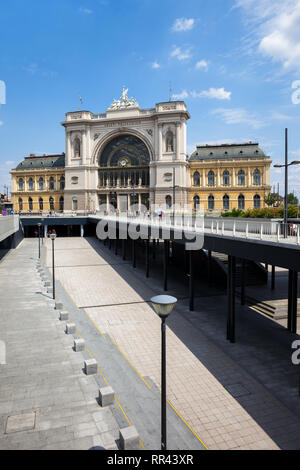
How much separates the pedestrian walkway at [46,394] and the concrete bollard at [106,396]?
0.18m

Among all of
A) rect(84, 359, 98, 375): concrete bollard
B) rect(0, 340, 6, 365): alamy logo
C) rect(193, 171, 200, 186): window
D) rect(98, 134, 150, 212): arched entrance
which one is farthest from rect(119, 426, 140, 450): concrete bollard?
rect(193, 171, 200, 186): window

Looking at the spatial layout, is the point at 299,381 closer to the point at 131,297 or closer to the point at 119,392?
the point at 119,392

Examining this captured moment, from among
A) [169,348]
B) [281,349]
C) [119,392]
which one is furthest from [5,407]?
[281,349]

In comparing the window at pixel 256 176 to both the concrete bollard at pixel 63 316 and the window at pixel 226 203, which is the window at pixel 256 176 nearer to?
the window at pixel 226 203

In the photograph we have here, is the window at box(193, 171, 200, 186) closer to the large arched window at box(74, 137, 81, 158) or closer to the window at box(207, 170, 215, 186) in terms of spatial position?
the window at box(207, 170, 215, 186)

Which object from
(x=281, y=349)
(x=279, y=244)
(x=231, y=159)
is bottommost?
(x=281, y=349)

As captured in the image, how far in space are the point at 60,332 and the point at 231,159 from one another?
220ft

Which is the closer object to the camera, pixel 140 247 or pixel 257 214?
pixel 257 214

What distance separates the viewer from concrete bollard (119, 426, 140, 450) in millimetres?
7773

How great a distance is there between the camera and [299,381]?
39.0ft

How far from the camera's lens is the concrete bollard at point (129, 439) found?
7.77m

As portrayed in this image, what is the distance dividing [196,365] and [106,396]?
4.93m

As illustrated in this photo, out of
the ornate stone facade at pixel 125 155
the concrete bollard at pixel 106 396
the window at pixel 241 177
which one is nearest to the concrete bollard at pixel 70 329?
the concrete bollard at pixel 106 396

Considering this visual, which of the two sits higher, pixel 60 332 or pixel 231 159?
pixel 231 159
